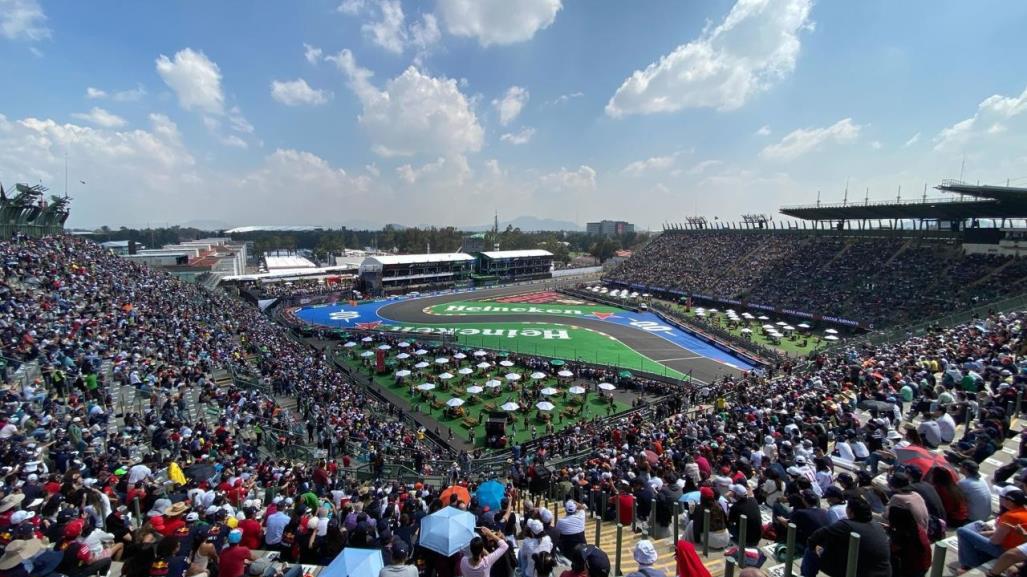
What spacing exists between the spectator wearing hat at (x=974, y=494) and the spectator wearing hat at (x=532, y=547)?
245 inches

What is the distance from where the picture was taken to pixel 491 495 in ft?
36.8

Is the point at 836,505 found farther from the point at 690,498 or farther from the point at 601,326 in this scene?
the point at 601,326

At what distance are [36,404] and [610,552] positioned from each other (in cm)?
1852

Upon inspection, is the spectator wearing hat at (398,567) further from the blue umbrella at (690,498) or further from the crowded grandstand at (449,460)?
the blue umbrella at (690,498)

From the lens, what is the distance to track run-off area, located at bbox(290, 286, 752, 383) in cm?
3969

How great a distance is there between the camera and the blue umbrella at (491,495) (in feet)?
36.0

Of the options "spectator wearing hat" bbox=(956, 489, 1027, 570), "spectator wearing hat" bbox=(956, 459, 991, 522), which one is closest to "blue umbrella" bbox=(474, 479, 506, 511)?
"spectator wearing hat" bbox=(956, 489, 1027, 570)

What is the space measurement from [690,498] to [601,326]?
4376cm

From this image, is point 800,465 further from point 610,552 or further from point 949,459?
point 610,552

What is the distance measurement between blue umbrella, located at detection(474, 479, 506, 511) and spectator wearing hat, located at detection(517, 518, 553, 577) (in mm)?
3494

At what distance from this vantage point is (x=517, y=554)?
26.2 ft

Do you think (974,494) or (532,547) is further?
(532,547)

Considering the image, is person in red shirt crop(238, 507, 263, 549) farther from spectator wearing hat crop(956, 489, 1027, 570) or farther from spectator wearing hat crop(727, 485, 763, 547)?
spectator wearing hat crop(956, 489, 1027, 570)

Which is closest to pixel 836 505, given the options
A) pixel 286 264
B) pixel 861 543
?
pixel 861 543
